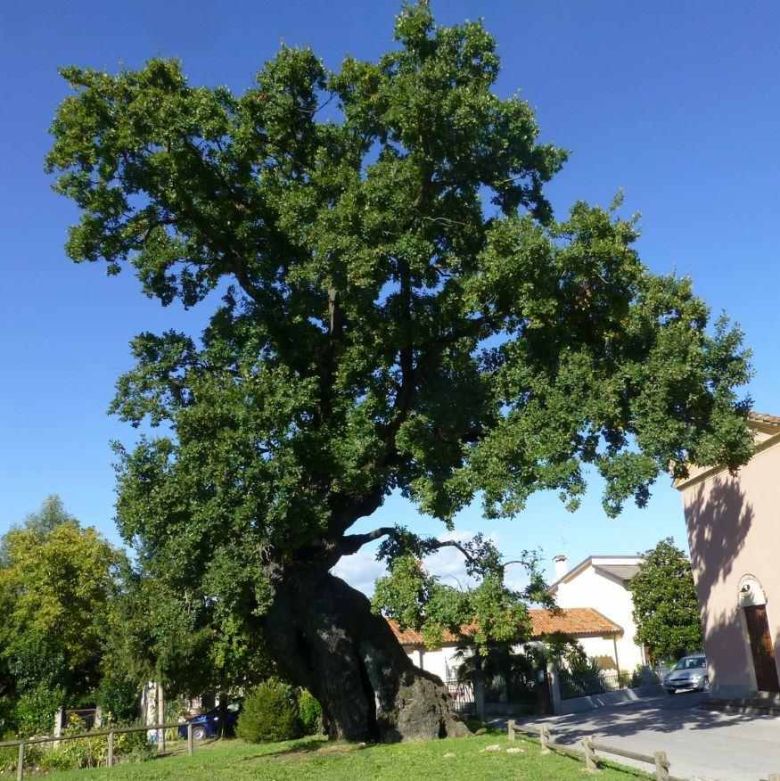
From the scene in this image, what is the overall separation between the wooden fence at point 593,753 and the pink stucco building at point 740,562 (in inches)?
314

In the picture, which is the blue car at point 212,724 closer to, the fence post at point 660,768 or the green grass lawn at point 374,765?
the green grass lawn at point 374,765

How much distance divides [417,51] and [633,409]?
27.8 feet

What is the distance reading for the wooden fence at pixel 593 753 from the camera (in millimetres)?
10320

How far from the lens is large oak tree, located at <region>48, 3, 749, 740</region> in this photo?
14734mm

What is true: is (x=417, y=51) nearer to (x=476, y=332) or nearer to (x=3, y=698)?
(x=476, y=332)

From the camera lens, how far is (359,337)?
1731cm

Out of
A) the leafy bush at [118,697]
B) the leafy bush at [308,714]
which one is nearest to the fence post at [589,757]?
the leafy bush at [308,714]

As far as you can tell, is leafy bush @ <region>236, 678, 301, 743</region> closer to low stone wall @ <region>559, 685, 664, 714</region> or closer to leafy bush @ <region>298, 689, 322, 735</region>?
leafy bush @ <region>298, 689, 322, 735</region>

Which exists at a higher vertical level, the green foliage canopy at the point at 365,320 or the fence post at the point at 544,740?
the green foliage canopy at the point at 365,320

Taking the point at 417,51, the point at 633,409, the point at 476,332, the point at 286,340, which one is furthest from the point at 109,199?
the point at 633,409

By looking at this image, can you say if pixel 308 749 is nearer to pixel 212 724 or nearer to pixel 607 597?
pixel 212 724

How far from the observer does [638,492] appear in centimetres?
1475

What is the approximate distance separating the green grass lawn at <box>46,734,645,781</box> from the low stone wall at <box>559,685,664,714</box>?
13422 mm

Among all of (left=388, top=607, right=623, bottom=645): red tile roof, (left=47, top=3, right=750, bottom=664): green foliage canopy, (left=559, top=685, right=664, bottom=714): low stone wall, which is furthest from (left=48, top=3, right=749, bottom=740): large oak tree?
(left=388, top=607, right=623, bottom=645): red tile roof
